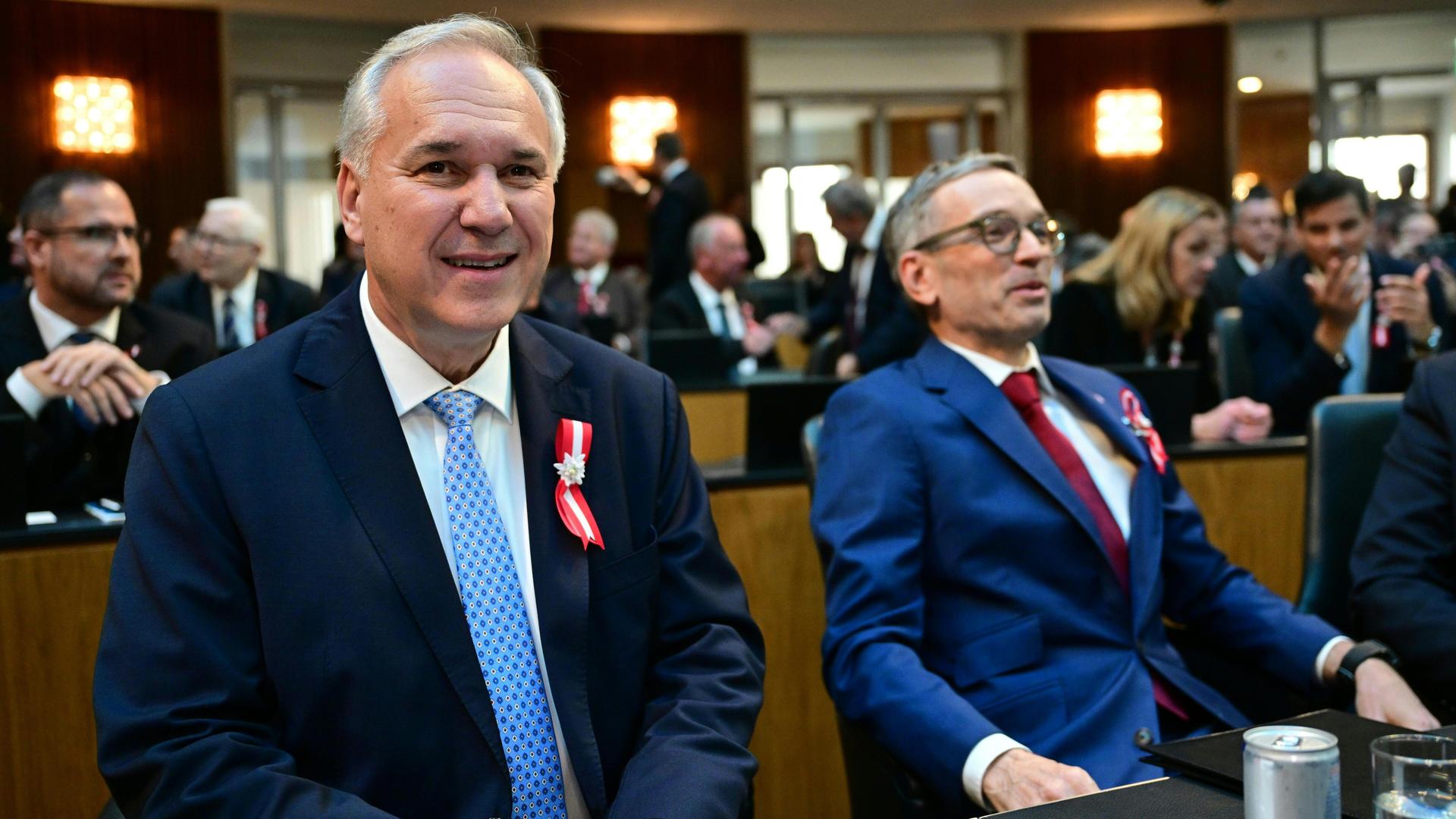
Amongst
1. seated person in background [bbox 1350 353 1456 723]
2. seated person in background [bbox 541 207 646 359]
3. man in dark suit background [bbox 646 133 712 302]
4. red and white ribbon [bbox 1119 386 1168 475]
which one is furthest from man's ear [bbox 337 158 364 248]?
seated person in background [bbox 541 207 646 359]

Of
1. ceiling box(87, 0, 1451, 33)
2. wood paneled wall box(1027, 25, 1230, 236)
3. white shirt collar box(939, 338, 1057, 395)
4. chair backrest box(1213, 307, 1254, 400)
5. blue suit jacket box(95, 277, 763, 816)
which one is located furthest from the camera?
wood paneled wall box(1027, 25, 1230, 236)

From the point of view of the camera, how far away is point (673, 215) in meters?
7.79

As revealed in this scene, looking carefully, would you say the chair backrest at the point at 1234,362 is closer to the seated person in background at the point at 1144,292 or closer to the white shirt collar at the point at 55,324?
the seated person in background at the point at 1144,292

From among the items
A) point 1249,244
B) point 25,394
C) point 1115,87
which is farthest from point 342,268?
point 1115,87

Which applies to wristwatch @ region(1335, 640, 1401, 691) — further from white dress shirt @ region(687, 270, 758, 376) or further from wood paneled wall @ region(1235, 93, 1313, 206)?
wood paneled wall @ region(1235, 93, 1313, 206)

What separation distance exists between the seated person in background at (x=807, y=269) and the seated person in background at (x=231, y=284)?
5.05m

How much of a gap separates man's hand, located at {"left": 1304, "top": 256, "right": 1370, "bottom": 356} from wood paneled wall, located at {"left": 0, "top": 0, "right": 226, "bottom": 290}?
30.0 ft

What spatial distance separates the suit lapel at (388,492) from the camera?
137 centimetres

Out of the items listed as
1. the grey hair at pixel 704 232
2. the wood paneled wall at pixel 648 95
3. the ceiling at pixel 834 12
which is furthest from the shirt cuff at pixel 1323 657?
the wood paneled wall at pixel 648 95

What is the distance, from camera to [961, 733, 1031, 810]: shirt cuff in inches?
65.1

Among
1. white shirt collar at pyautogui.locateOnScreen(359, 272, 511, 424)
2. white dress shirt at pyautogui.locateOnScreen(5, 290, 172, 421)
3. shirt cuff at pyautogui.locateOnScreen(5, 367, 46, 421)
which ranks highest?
white dress shirt at pyautogui.locateOnScreen(5, 290, 172, 421)

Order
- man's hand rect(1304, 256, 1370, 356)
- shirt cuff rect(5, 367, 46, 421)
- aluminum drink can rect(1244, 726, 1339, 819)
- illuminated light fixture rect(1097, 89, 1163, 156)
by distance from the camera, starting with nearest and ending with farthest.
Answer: aluminum drink can rect(1244, 726, 1339, 819)
shirt cuff rect(5, 367, 46, 421)
man's hand rect(1304, 256, 1370, 356)
illuminated light fixture rect(1097, 89, 1163, 156)

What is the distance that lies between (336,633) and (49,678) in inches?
39.6

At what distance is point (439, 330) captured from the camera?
58.1 inches
